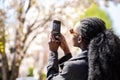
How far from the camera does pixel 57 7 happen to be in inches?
618

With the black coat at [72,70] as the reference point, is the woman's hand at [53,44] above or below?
above

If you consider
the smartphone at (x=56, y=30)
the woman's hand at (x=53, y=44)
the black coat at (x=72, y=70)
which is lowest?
the black coat at (x=72, y=70)

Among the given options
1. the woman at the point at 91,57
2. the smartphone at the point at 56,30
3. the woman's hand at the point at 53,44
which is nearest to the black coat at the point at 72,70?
the woman at the point at 91,57

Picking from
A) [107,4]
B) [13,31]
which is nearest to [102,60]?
[107,4]

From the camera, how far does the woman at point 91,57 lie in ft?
12.9

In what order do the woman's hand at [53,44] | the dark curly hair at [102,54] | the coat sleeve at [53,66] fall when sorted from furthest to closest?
the woman's hand at [53,44] → the coat sleeve at [53,66] → the dark curly hair at [102,54]

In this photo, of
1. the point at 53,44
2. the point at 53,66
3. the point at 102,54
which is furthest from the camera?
the point at 53,44

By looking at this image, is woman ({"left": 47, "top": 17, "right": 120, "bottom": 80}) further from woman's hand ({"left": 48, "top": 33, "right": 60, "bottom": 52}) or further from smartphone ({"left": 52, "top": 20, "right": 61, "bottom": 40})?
smartphone ({"left": 52, "top": 20, "right": 61, "bottom": 40})

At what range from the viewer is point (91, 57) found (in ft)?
13.0

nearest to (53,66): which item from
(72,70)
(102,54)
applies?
(72,70)

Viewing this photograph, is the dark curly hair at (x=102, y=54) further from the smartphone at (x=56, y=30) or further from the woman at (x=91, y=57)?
the smartphone at (x=56, y=30)

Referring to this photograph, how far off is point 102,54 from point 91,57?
10 cm

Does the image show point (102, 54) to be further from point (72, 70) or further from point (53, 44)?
point (53, 44)

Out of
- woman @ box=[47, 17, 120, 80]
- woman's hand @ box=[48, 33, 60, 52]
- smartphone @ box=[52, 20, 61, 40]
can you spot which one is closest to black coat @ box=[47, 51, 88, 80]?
woman @ box=[47, 17, 120, 80]
